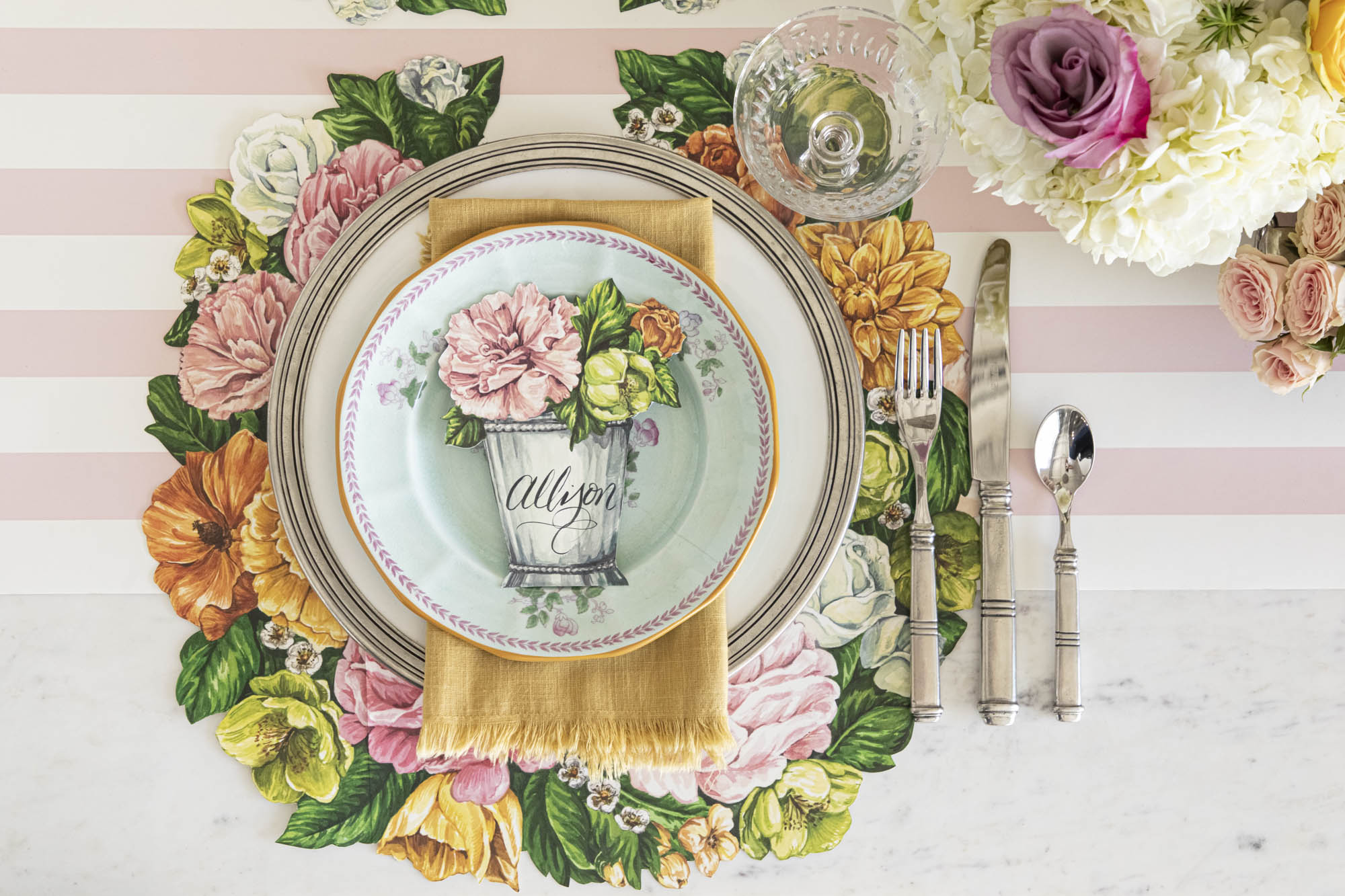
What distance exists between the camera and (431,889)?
33.7 inches

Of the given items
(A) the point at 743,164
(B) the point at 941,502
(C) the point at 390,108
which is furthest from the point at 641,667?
(C) the point at 390,108

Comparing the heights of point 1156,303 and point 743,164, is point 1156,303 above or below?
below

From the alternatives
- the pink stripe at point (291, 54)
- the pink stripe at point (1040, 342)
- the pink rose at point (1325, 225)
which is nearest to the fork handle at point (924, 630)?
the pink stripe at point (1040, 342)

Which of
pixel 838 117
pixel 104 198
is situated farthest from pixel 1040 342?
pixel 104 198

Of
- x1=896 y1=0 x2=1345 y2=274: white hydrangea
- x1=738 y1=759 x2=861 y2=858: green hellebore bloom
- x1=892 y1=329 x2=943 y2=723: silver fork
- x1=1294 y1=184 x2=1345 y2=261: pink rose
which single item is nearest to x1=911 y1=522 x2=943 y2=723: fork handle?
x1=892 y1=329 x2=943 y2=723: silver fork

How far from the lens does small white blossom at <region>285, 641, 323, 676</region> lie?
0.85 metres

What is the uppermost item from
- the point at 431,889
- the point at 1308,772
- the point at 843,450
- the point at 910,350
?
the point at 910,350

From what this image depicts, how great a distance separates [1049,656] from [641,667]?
0.44 meters

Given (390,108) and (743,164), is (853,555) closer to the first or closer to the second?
(743,164)

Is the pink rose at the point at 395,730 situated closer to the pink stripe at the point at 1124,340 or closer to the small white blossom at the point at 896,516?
the small white blossom at the point at 896,516

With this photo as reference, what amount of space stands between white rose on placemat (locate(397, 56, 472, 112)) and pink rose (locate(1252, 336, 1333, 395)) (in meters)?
0.87

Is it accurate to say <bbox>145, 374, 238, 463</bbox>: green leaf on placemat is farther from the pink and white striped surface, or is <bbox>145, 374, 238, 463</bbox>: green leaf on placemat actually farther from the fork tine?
the fork tine

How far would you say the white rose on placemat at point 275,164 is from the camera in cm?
86

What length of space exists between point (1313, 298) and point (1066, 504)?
285 mm
